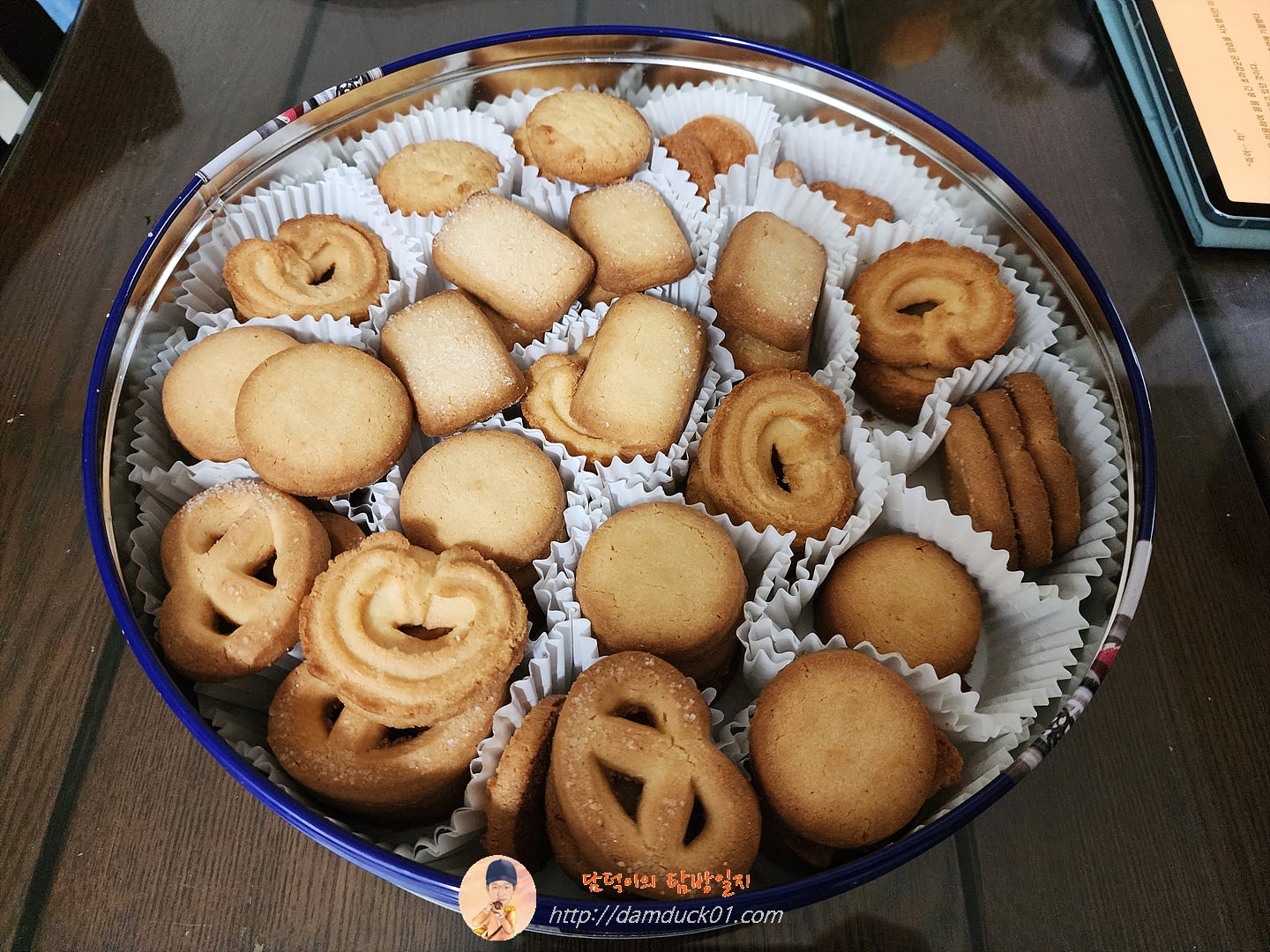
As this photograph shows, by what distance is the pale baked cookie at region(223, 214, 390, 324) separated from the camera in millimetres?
1354

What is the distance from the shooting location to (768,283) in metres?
1.36

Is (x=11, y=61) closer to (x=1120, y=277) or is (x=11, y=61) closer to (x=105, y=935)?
(x=105, y=935)

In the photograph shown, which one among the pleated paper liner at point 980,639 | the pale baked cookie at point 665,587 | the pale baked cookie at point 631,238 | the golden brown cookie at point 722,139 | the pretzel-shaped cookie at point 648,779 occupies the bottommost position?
the pretzel-shaped cookie at point 648,779

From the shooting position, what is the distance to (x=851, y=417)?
133 centimetres

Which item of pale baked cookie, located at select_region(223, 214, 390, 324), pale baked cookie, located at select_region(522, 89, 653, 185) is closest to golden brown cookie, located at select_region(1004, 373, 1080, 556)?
pale baked cookie, located at select_region(522, 89, 653, 185)

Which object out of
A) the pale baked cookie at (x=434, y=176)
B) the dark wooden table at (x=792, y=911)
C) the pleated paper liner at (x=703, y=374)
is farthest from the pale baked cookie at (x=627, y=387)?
the dark wooden table at (x=792, y=911)

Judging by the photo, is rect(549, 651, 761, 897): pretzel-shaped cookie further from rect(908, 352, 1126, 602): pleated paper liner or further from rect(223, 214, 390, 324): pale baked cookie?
rect(223, 214, 390, 324): pale baked cookie

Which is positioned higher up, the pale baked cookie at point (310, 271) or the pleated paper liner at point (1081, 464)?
the pleated paper liner at point (1081, 464)

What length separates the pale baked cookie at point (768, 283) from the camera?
1352mm

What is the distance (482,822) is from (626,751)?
0.24 metres

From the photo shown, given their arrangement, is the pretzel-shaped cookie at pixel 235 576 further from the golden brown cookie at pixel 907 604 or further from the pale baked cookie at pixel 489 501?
the golden brown cookie at pixel 907 604

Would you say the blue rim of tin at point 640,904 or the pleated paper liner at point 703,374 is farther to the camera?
the pleated paper liner at point 703,374

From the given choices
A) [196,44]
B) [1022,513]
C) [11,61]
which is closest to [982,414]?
[1022,513]

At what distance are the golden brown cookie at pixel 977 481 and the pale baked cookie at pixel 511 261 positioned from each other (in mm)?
660
